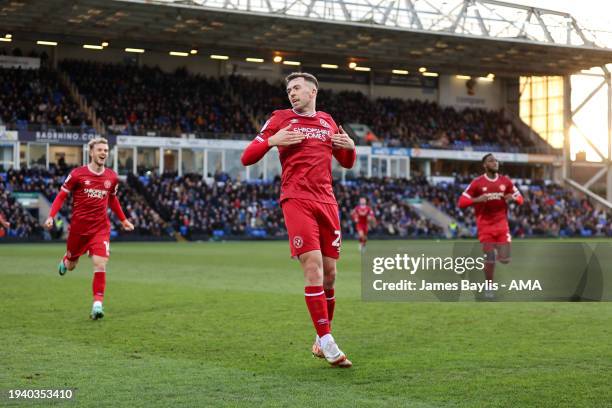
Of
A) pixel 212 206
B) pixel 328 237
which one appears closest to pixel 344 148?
pixel 328 237

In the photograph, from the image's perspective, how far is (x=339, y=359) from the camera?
7484 mm

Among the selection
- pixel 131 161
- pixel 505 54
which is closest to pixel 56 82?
pixel 131 161

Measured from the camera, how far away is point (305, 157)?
26.3ft

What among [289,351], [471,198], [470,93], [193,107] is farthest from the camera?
[470,93]

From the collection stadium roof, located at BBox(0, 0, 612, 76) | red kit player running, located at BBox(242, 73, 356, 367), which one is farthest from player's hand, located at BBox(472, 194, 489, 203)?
stadium roof, located at BBox(0, 0, 612, 76)

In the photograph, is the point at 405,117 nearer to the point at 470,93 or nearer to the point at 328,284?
the point at 470,93

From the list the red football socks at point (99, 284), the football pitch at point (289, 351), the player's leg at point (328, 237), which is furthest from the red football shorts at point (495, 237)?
the player's leg at point (328, 237)

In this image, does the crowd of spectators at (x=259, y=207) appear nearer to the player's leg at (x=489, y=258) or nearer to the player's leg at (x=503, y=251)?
the player's leg at (x=489, y=258)

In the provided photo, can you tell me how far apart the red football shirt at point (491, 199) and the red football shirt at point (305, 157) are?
7.28 meters

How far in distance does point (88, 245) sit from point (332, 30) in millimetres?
45338

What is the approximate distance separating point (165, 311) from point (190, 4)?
127 feet

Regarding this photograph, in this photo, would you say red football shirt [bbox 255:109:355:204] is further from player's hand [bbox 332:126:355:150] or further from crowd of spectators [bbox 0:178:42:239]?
crowd of spectators [bbox 0:178:42:239]

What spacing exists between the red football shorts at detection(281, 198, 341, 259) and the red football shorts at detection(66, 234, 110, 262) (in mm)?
5054

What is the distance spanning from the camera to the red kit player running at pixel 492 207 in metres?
14.8
